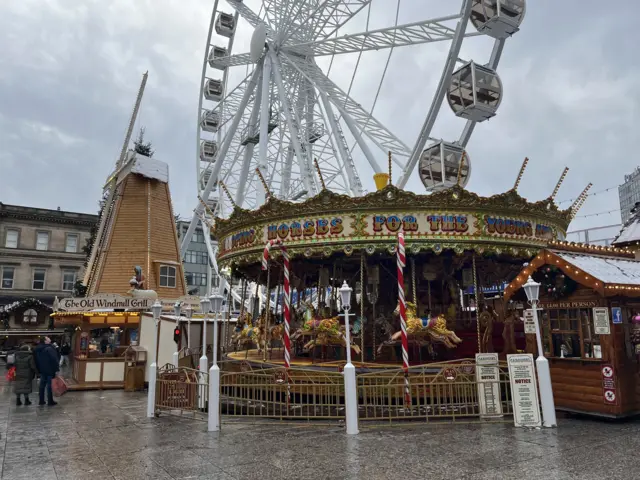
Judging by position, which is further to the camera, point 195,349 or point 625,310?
point 195,349

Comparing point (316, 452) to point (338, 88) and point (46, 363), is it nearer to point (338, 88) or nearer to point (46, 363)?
point (46, 363)

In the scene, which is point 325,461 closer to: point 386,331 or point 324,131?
point 386,331

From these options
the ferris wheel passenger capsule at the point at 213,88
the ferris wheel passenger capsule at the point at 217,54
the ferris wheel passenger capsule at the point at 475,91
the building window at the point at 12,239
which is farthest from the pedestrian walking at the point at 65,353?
the ferris wheel passenger capsule at the point at 475,91

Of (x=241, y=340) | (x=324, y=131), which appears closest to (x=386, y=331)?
(x=241, y=340)

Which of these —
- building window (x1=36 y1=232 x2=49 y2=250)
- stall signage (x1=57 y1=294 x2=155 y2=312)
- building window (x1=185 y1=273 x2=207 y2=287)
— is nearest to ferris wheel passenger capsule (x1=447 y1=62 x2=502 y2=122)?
stall signage (x1=57 y1=294 x2=155 y2=312)

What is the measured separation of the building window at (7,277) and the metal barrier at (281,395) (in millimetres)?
36903

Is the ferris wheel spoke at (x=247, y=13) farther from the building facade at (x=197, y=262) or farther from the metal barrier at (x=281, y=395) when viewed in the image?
the building facade at (x=197, y=262)

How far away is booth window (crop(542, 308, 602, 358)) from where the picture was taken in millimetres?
9125

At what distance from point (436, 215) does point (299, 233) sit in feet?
12.0

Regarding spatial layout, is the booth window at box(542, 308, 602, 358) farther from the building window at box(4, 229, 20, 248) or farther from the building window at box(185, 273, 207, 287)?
the building window at box(185, 273, 207, 287)

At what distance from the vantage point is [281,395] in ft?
34.0

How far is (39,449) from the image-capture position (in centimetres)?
798

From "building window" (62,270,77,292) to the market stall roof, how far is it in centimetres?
4130

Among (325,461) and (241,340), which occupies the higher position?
(241,340)
